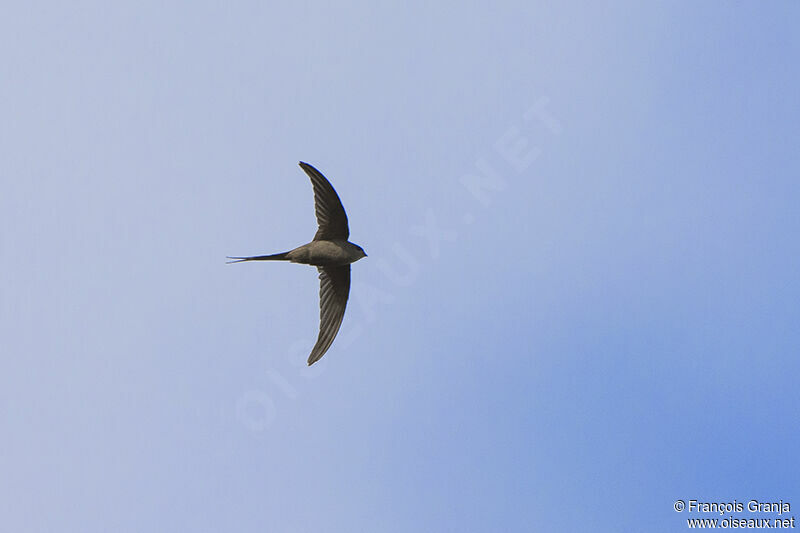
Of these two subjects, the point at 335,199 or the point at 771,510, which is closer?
the point at 771,510

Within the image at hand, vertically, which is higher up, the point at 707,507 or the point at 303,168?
the point at 303,168

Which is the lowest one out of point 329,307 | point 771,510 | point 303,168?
point 771,510

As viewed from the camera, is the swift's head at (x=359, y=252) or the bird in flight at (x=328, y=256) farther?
the swift's head at (x=359, y=252)

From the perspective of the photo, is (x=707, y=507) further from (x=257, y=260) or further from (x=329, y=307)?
(x=257, y=260)

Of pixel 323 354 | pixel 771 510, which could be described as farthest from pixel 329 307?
pixel 771 510

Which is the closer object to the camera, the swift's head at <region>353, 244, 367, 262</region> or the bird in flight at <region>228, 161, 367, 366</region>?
the bird in flight at <region>228, 161, 367, 366</region>

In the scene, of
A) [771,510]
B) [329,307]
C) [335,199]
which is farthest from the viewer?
[329,307]

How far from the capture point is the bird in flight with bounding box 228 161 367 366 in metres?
11.6

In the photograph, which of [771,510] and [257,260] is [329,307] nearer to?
[257,260]

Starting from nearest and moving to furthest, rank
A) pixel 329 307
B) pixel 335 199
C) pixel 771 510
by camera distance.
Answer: pixel 771 510 → pixel 335 199 → pixel 329 307

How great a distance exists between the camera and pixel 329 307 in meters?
12.6

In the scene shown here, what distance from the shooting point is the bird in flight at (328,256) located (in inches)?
458

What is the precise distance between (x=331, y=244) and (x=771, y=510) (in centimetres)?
799

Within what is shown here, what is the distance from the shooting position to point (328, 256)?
1198 cm
